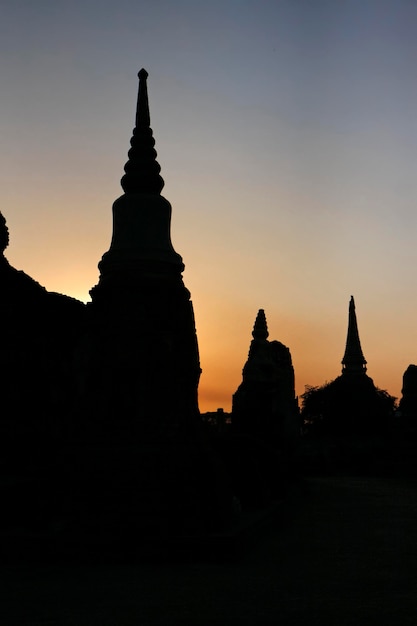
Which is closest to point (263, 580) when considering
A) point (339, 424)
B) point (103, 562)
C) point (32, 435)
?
point (103, 562)

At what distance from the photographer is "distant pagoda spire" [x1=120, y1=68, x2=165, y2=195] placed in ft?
39.1

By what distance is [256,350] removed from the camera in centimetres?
2277

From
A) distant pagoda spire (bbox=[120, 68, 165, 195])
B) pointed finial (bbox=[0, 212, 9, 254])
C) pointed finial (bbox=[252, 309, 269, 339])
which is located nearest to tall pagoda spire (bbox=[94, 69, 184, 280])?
distant pagoda spire (bbox=[120, 68, 165, 195])

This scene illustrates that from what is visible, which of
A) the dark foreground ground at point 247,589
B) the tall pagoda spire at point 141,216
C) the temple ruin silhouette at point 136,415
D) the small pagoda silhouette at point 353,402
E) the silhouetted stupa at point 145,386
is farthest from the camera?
the small pagoda silhouette at point 353,402

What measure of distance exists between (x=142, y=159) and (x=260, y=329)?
39.1 ft

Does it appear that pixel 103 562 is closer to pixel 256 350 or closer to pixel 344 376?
pixel 256 350

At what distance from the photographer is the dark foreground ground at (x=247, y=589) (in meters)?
6.46

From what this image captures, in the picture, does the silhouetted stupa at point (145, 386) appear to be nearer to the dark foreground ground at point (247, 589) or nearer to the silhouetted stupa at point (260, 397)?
the dark foreground ground at point (247, 589)

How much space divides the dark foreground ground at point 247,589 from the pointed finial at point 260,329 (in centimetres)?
1173

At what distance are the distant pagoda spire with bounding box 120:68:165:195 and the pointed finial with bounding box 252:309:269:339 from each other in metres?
11.7

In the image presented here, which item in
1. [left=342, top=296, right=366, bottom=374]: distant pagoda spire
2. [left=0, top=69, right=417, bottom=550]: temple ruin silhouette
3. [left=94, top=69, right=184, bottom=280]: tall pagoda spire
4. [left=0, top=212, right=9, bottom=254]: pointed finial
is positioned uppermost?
[left=342, top=296, right=366, bottom=374]: distant pagoda spire

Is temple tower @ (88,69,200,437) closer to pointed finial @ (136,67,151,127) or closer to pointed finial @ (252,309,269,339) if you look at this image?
pointed finial @ (136,67,151,127)

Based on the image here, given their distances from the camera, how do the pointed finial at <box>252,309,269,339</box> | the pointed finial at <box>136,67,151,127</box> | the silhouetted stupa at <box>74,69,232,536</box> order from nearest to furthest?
1. the silhouetted stupa at <box>74,69,232,536</box>
2. the pointed finial at <box>136,67,151,127</box>
3. the pointed finial at <box>252,309,269,339</box>

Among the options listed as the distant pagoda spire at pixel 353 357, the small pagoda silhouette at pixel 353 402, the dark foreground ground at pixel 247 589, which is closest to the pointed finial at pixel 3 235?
the dark foreground ground at pixel 247 589
